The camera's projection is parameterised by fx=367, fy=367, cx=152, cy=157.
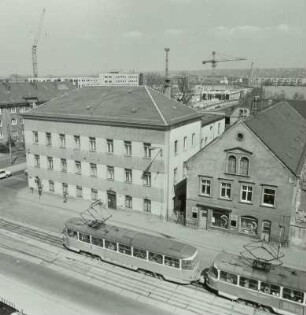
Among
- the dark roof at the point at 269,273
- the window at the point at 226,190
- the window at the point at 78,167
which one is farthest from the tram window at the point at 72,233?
the window at the point at 226,190

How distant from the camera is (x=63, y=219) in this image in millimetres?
41969

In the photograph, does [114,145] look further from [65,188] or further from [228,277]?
[228,277]

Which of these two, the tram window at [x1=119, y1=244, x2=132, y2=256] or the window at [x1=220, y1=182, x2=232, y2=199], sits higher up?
the window at [x1=220, y1=182, x2=232, y2=199]

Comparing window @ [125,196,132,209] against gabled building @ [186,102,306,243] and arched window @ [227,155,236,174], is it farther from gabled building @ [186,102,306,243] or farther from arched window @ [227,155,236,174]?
arched window @ [227,155,236,174]

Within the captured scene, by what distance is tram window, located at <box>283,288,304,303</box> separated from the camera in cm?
2425

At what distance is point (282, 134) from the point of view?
41.2 metres

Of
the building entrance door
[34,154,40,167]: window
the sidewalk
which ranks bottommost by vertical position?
the sidewalk

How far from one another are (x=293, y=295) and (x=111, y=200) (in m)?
25.4

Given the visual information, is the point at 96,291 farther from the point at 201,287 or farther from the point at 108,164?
the point at 108,164

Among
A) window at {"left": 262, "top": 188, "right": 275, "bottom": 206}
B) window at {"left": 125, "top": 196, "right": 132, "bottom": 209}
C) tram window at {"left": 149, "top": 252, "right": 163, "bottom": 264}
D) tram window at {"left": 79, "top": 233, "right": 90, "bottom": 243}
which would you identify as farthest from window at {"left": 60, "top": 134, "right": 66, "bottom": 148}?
window at {"left": 262, "top": 188, "right": 275, "bottom": 206}

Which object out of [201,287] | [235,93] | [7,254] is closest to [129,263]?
[201,287]

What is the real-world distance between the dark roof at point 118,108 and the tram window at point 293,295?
20.5 m

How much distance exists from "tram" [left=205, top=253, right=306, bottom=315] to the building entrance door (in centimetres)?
1937

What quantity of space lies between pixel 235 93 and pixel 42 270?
511 feet
